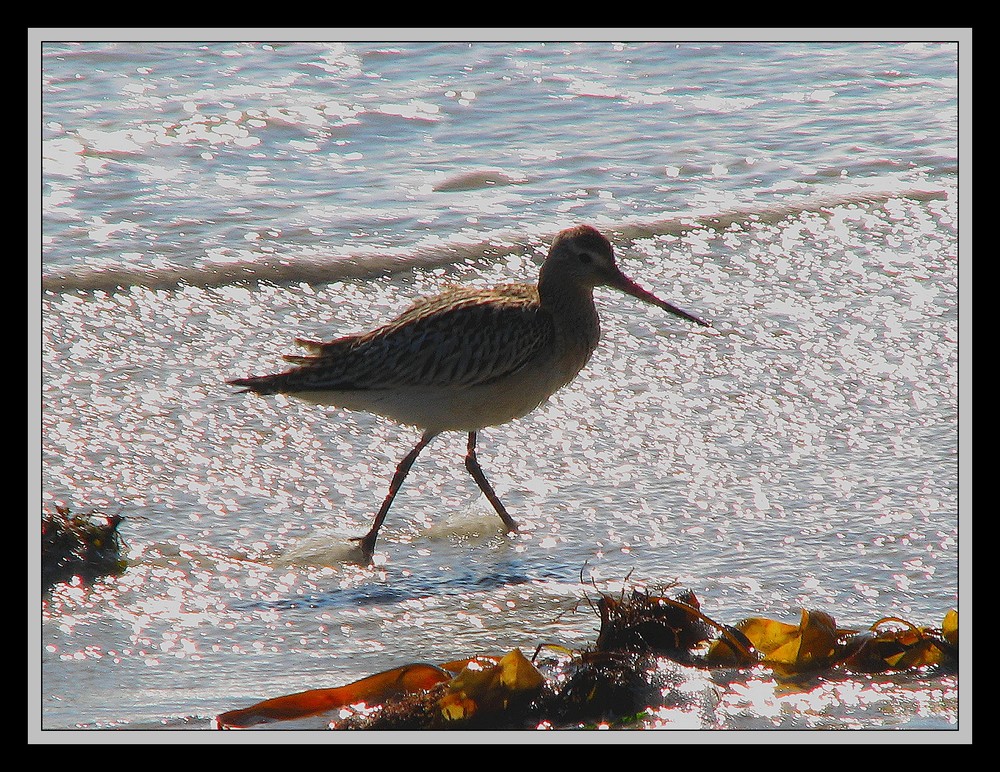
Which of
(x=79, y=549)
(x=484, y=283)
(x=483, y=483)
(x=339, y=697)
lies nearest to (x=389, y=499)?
(x=483, y=483)

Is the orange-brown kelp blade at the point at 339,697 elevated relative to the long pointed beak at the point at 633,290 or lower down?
lower down

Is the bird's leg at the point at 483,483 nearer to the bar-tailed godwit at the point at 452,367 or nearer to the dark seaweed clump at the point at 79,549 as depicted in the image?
the bar-tailed godwit at the point at 452,367

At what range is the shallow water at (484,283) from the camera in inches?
180

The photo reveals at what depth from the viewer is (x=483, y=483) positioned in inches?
215

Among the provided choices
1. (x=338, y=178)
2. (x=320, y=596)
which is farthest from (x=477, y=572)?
(x=338, y=178)

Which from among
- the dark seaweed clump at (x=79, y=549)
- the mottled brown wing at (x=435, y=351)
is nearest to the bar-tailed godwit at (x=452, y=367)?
the mottled brown wing at (x=435, y=351)

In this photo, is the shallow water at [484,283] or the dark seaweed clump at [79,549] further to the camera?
the dark seaweed clump at [79,549]

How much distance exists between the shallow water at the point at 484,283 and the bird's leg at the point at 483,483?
0.08 metres

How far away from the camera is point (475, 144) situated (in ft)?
31.6

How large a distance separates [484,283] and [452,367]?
99.3 inches

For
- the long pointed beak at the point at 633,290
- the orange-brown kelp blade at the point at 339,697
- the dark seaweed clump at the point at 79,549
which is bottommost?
the orange-brown kelp blade at the point at 339,697

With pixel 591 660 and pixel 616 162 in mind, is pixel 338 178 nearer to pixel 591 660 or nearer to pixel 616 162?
pixel 616 162

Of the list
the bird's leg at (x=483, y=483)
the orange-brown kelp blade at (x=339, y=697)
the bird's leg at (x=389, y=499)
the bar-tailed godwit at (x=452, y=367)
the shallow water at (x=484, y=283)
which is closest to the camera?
the orange-brown kelp blade at (x=339, y=697)

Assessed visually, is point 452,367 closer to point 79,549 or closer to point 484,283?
point 79,549
